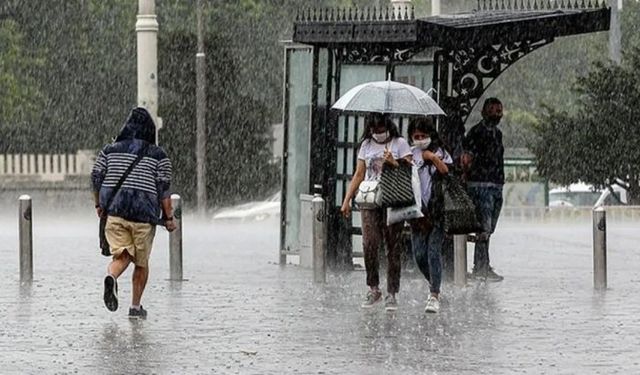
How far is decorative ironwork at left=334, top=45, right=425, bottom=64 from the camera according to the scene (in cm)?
2055

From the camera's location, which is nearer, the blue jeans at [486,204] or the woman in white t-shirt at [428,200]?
the woman in white t-shirt at [428,200]

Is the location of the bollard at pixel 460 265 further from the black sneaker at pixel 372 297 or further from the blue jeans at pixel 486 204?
the black sneaker at pixel 372 297

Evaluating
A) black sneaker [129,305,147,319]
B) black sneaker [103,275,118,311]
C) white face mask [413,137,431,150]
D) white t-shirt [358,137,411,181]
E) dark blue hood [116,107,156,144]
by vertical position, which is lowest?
black sneaker [129,305,147,319]

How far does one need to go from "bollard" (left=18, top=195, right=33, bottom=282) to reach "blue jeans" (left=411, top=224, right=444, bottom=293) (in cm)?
476

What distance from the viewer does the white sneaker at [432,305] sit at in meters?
16.3

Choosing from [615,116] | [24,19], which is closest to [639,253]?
[615,116]

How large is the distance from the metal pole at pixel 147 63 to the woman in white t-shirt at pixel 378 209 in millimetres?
19822

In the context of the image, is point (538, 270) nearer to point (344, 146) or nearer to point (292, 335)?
point (344, 146)

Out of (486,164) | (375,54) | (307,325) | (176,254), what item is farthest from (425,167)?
(176,254)

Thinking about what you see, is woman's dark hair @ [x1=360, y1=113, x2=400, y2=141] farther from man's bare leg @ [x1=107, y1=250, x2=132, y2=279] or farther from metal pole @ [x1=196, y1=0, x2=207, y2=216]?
metal pole @ [x1=196, y1=0, x2=207, y2=216]

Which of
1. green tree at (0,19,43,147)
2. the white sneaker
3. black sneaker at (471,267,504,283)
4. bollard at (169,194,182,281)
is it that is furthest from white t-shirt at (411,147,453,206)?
green tree at (0,19,43,147)

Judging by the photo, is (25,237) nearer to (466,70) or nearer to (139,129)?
(466,70)

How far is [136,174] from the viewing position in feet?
51.9

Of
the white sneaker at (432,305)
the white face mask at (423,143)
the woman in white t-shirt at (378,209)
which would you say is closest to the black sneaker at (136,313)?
the woman in white t-shirt at (378,209)
